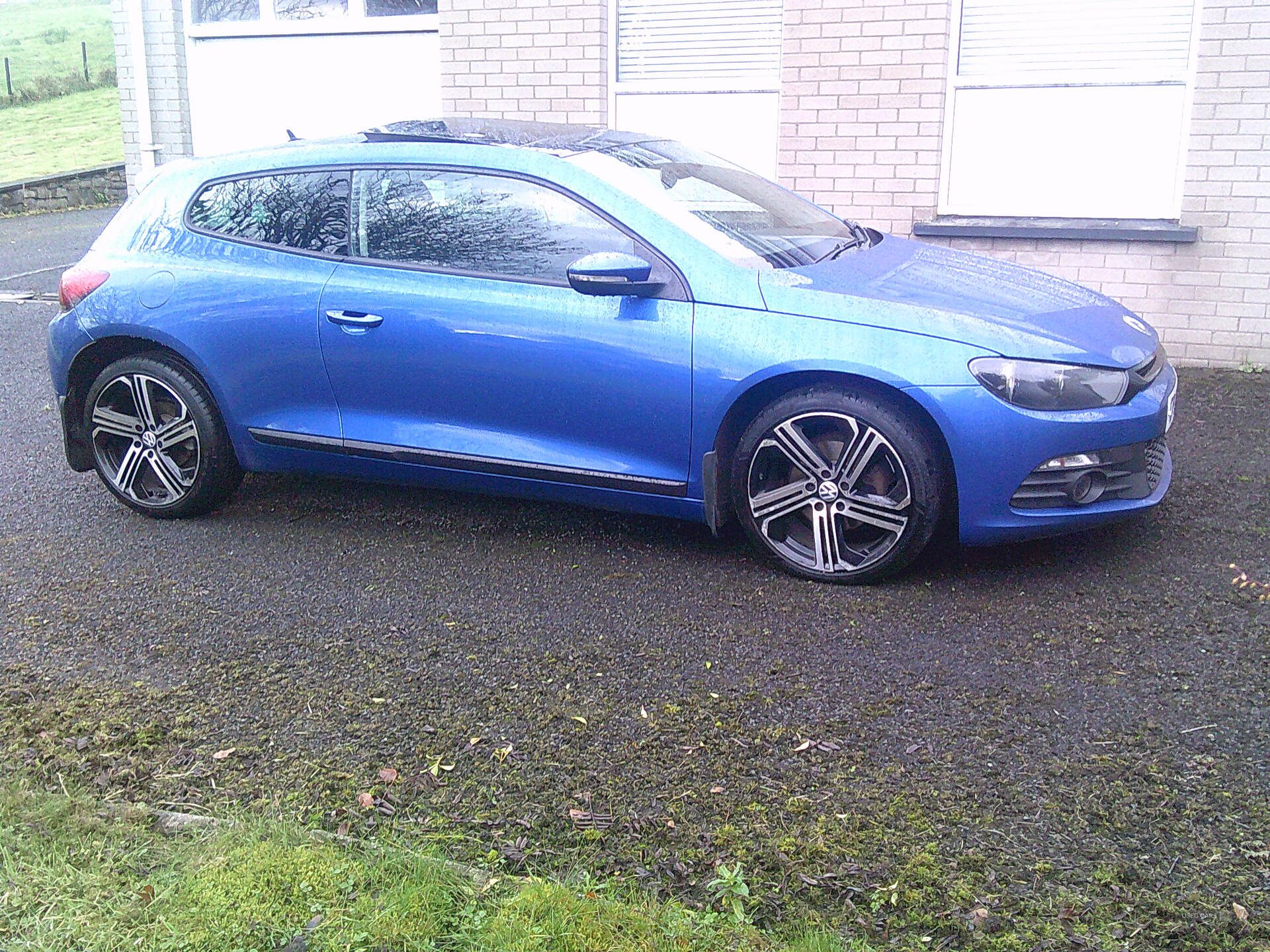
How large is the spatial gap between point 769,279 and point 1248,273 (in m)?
5.01

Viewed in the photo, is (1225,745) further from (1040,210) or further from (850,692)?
(1040,210)

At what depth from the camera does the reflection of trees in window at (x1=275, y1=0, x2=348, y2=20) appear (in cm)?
1091

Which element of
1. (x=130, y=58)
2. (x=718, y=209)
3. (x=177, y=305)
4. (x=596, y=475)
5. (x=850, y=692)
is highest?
(x=130, y=58)

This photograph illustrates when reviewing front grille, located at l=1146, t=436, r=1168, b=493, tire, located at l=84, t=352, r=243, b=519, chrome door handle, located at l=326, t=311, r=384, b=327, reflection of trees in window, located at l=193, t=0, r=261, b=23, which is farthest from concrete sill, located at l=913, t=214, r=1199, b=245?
reflection of trees in window, located at l=193, t=0, r=261, b=23

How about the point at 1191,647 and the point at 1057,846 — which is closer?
the point at 1057,846

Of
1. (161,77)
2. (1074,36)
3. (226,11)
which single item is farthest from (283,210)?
(161,77)

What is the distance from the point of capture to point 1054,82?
848 centimetres

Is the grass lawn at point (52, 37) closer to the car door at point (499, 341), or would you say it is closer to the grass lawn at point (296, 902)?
the car door at point (499, 341)

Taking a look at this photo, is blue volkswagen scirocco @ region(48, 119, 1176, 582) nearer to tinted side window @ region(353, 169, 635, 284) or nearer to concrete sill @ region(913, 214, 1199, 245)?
tinted side window @ region(353, 169, 635, 284)

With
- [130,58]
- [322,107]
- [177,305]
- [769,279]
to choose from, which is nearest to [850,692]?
[769,279]

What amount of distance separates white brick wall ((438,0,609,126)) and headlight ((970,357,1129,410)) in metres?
6.16

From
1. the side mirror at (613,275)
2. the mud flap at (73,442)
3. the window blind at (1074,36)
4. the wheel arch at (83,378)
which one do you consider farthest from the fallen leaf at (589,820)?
the window blind at (1074,36)

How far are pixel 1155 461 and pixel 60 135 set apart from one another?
31.7m

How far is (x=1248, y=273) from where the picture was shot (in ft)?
26.7
